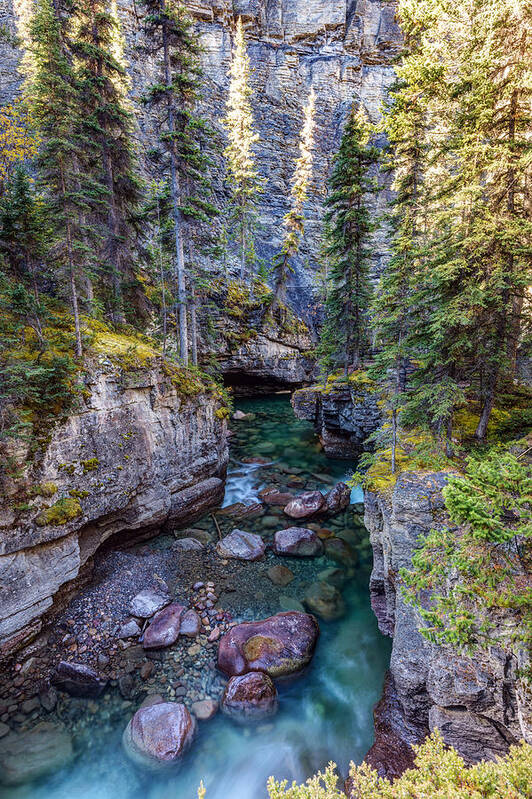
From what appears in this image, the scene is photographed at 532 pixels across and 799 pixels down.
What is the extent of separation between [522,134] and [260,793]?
15904mm

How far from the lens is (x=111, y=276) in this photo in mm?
15367

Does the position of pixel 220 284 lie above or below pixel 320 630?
above

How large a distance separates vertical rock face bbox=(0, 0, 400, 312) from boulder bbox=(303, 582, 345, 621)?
27.9m

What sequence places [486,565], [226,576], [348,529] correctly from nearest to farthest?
1. [486,565]
2. [226,576]
3. [348,529]

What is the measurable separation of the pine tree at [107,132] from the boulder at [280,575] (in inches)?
485

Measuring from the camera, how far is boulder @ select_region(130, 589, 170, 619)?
914cm

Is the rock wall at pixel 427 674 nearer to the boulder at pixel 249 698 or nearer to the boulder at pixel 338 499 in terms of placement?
the boulder at pixel 249 698

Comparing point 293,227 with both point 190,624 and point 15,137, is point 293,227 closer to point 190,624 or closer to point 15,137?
point 15,137

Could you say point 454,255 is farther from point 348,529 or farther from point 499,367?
point 348,529

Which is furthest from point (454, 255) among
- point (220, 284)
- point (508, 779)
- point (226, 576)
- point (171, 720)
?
point (220, 284)

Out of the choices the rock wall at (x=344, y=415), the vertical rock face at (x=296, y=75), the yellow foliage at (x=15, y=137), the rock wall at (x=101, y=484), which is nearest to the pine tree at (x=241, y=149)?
the vertical rock face at (x=296, y=75)

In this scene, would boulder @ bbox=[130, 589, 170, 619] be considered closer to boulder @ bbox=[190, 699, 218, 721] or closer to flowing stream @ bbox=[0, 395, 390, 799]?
flowing stream @ bbox=[0, 395, 390, 799]

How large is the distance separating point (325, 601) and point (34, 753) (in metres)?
7.45

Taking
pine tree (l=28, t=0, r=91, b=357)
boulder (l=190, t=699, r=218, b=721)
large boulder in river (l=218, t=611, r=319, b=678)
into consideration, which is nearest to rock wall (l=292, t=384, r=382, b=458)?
large boulder in river (l=218, t=611, r=319, b=678)
